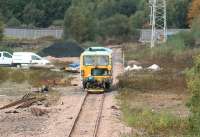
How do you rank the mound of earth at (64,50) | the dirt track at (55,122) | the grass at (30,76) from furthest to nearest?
the mound of earth at (64,50)
the grass at (30,76)
the dirt track at (55,122)

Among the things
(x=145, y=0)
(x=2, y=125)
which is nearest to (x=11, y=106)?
(x=2, y=125)

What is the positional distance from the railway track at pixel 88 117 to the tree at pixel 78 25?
231ft

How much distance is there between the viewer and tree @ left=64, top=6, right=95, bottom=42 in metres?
105

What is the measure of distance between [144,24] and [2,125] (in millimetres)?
110311

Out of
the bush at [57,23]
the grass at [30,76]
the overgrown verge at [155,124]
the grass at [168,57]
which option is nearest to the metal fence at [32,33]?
the bush at [57,23]

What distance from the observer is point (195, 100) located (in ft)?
66.9

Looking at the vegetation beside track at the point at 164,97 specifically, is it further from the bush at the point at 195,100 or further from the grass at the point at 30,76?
the grass at the point at 30,76

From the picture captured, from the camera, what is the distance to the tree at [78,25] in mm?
104938

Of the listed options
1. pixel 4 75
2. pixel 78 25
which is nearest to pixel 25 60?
pixel 4 75

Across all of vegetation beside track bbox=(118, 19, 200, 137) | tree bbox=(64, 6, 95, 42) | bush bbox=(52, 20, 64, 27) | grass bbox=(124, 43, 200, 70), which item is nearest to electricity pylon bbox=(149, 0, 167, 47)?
grass bbox=(124, 43, 200, 70)

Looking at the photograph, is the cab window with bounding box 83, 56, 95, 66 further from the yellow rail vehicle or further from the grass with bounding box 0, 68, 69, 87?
the grass with bounding box 0, 68, 69, 87

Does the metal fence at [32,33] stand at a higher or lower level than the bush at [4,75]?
higher

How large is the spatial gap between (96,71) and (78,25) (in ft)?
226

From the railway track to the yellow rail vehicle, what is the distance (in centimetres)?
136
